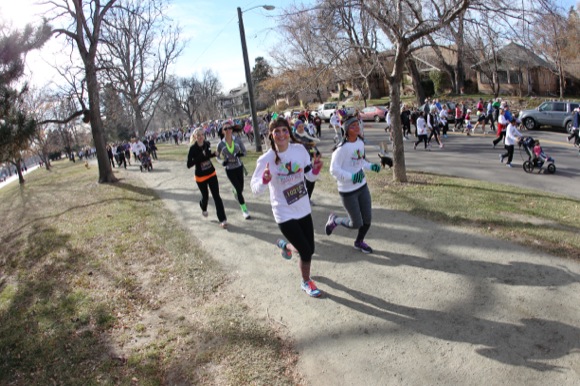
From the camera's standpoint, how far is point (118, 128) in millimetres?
68438

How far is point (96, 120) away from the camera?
54.1 feet

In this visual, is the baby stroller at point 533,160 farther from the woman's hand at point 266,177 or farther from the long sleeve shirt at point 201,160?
the woman's hand at point 266,177

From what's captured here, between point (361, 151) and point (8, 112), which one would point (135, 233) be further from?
point (361, 151)


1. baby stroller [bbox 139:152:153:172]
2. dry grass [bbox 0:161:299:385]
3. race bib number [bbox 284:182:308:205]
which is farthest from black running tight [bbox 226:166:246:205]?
baby stroller [bbox 139:152:153:172]

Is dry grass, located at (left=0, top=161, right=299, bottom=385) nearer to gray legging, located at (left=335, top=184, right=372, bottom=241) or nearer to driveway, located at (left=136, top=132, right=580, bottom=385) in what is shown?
driveway, located at (left=136, top=132, right=580, bottom=385)

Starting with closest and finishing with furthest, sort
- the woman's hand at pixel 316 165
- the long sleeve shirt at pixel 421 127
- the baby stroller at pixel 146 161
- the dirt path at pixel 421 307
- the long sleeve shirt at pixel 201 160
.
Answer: the dirt path at pixel 421 307
the woman's hand at pixel 316 165
the long sleeve shirt at pixel 201 160
the long sleeve shirt at pixel 421 127
the baby stroller at pixel 146 161

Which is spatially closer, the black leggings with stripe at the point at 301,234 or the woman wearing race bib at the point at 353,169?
the black leggings with stripe at the point at 301,234

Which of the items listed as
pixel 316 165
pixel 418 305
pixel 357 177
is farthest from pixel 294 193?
pixel 418 305

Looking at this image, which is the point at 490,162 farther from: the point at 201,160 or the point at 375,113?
the point at 375,113

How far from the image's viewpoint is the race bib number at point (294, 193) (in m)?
4.11

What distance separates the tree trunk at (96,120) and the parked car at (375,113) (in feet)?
66.6

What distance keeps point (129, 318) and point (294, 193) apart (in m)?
2.49

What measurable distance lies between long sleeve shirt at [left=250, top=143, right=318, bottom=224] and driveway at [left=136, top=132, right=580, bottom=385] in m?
1.09

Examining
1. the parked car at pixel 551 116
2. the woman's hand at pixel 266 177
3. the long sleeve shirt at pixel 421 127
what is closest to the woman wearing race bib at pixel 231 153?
the woman's hand at pixel 266 177
